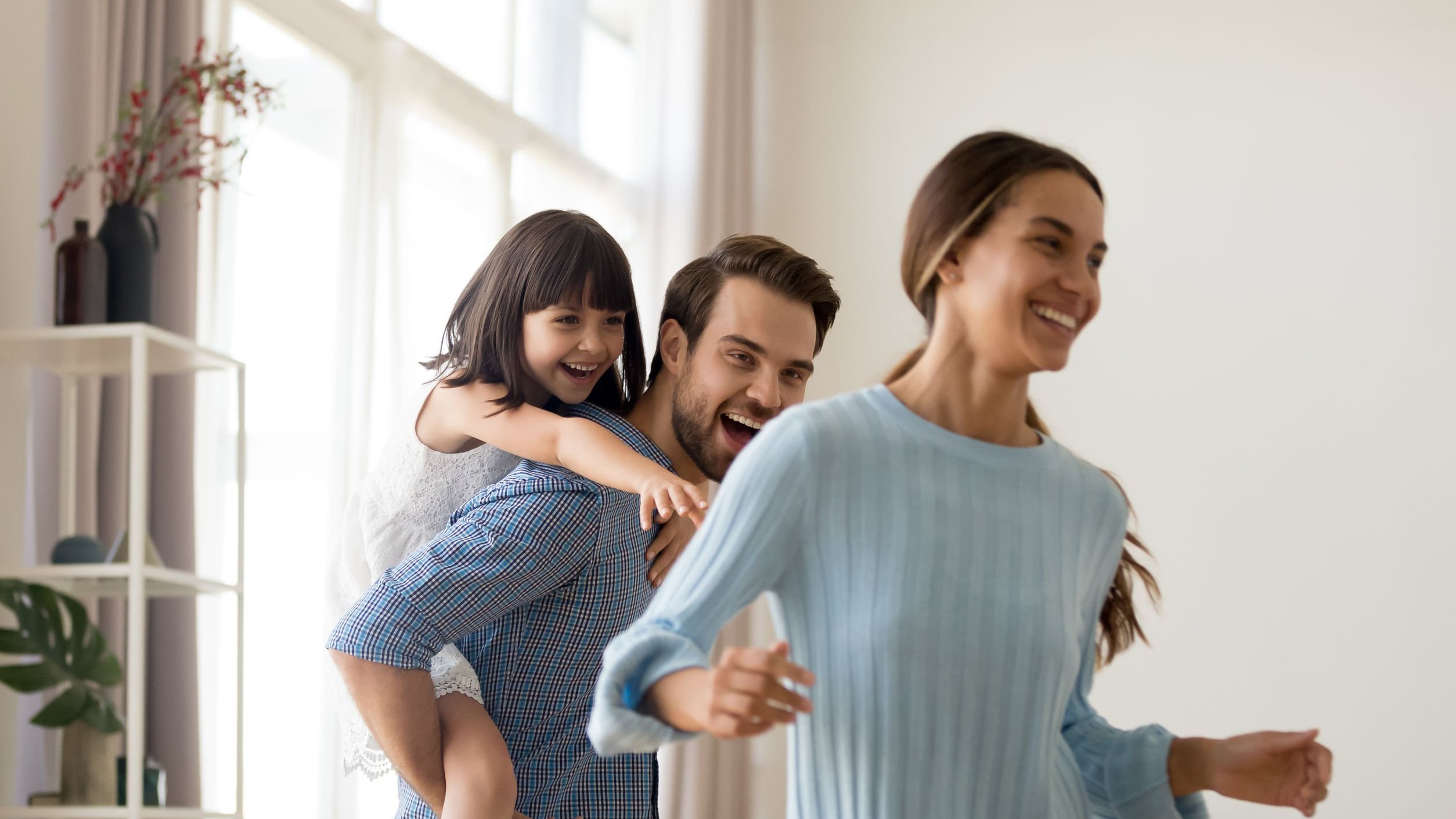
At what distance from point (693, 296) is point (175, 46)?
1.11m

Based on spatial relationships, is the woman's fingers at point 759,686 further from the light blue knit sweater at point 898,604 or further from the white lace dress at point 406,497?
the white lace dress at point 406,497

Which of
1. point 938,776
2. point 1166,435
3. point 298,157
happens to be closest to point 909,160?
point 1166,435

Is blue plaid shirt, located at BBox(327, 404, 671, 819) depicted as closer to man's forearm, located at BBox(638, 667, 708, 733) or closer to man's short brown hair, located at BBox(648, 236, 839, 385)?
man's short brown hair, located at BBox(648, 236, 839, 385)

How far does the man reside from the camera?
1.62 metres

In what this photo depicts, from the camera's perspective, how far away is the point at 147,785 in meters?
1.88

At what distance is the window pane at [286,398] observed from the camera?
9.95 ft

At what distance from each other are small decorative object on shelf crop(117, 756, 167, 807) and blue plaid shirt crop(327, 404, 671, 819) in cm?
33

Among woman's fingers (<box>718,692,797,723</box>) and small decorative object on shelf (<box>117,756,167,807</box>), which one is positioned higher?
woman's fingers (<box>718,692,797,723</box>)

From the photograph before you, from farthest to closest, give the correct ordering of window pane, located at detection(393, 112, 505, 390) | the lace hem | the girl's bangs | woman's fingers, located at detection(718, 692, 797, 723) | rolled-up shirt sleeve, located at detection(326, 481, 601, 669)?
window pane, located at detection(393, 112, 505, 390)
the girl's bangs
the lace hem
rolled-up shirt sleeve, located at detection(326, 481, 601, 669)
woman's fingers, located at detection(718, 692, 797, 723)

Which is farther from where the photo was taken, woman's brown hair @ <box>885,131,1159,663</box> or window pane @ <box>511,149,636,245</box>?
window pane @ <box>511,149,636,245</box>

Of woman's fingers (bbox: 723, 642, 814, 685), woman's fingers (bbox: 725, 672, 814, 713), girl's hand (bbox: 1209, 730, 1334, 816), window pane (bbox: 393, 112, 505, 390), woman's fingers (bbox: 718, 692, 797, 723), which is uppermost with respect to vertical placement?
window pane (bbox: 393, 112, 505, 390)

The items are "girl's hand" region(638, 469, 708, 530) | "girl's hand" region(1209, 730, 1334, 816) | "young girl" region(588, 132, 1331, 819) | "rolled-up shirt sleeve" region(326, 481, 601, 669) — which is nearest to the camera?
"young girl" region(588, 132, 1331, 819)

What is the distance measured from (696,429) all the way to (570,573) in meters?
0.28

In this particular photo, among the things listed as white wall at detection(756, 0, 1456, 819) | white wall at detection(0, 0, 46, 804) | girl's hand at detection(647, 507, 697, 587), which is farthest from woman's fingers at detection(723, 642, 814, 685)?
white wall at detection(756, 0, 1456, 819)
